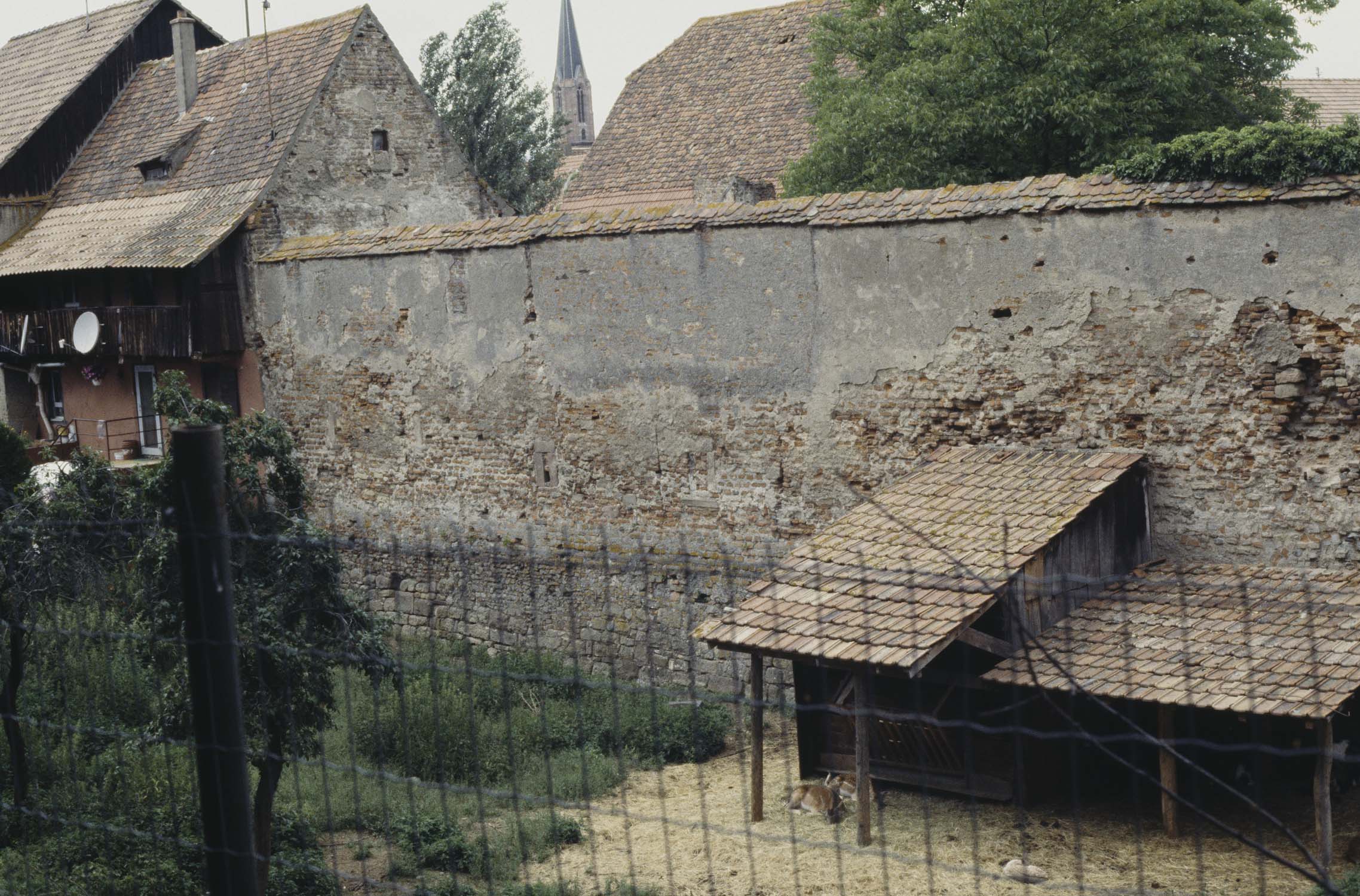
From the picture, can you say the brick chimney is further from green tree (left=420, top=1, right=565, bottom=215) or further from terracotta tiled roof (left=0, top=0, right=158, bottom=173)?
green tree (left=420, top=1, right=565, bottom=215)

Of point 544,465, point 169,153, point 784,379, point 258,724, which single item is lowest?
point 258,724

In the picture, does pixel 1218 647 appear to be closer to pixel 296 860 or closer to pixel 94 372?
pixel 296 860

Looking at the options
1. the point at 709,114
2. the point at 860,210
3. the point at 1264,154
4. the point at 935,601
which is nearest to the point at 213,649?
the point at 935,601

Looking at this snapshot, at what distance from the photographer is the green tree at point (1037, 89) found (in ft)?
49.4

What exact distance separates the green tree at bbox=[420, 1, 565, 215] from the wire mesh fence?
19267 mm

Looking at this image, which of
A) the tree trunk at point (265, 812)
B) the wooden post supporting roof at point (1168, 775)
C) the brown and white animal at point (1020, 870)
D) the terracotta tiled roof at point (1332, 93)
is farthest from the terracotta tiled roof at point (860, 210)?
the terracotta tiled roof at point (1332, 93)

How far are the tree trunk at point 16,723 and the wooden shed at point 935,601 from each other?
13.0 feet

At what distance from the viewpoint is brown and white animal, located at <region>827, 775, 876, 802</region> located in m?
9.55

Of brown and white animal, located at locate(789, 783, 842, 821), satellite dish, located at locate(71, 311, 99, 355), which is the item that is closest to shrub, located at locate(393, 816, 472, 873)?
brown and white animal, located at locate(789, 783, 842, 821)

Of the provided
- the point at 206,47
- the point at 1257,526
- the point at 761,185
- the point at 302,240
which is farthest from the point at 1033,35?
the point at 206,47

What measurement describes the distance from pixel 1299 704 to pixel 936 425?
410 centimetres

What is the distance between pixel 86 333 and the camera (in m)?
17.3

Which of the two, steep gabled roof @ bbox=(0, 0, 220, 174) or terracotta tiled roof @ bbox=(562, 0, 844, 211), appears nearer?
steep gabled roof @ bbox=(0, 0, 220, 174)

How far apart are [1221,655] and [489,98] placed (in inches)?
917
